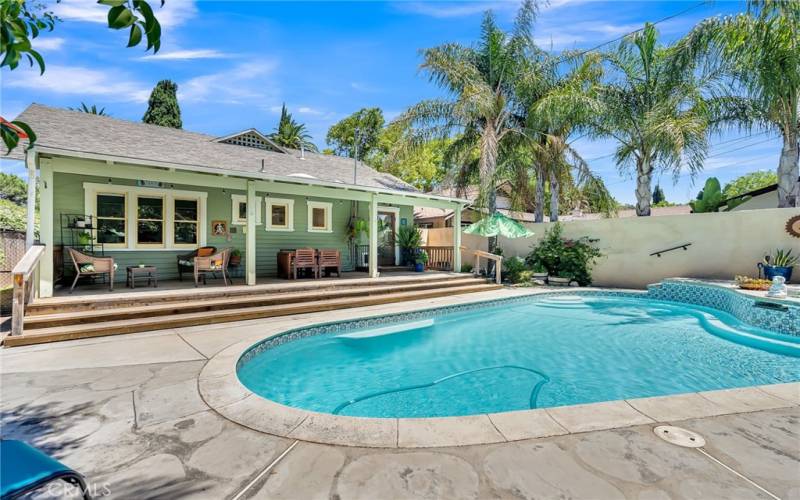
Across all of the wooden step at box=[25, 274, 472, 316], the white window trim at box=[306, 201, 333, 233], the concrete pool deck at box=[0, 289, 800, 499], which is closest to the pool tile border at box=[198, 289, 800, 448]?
the concrete pool deck at box=[0, 289, 800, 499]

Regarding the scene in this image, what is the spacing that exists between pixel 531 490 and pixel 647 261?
43.0 ft

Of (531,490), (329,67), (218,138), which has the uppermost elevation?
(329,67)

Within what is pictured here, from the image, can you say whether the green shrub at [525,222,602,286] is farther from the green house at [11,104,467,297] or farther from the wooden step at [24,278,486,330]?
the wooden step at [24,278,486,330]

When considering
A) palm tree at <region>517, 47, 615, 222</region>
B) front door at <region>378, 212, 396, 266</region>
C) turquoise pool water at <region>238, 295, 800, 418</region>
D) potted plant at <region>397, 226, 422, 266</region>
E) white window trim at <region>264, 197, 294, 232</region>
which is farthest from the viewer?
front door at <region>378, 212, 396, 266</region>

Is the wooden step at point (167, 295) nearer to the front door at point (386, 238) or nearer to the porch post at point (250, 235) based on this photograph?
the porch post at point (250, 235)

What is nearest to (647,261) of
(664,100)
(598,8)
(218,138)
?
(664,100)

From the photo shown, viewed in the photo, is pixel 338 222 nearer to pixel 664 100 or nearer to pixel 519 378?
pixel 519 378

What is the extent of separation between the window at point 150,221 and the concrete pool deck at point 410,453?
6.33m

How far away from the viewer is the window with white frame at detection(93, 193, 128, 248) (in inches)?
347

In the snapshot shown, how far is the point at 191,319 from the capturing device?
22.2 ft

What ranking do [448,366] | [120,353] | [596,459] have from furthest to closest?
[448,366] → [120,353] → [596,459]

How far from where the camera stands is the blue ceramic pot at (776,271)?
9.81m

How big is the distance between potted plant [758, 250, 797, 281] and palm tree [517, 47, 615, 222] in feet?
19.1

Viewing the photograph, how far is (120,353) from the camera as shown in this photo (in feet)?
16.3
